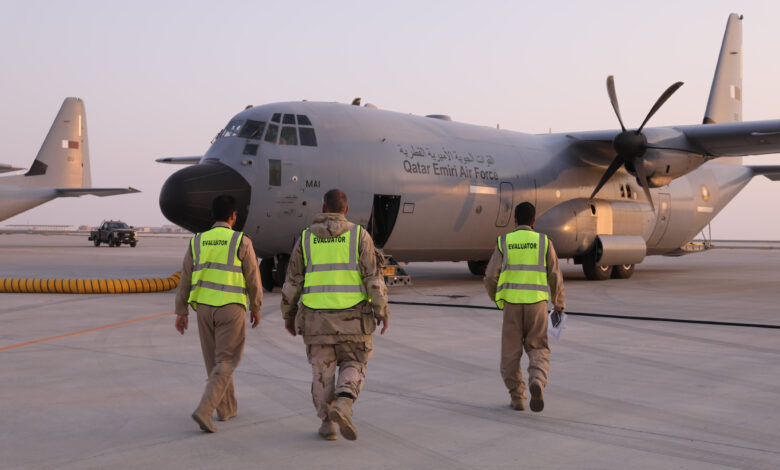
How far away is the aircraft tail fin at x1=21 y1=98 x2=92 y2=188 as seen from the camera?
42000 mm

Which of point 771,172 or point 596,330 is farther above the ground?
point 771,172

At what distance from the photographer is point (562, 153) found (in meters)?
20.4

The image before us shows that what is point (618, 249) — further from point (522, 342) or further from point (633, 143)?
point (522, 342)

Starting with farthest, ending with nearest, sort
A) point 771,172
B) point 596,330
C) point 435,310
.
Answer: point 771,172, point 435,310, point 596,330

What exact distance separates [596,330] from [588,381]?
359cm

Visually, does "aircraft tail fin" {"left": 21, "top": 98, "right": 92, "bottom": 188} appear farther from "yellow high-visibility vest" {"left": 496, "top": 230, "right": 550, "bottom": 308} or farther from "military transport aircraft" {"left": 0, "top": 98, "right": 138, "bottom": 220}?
"yellow high-visibility vest" {"left": 496, "top": 230, "right": 550, "bottom": 308}

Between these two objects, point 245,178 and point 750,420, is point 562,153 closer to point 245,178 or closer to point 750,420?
point 245,178

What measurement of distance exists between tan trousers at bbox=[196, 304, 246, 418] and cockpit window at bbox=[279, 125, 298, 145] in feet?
31.1

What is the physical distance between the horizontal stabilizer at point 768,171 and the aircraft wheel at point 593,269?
353 inches

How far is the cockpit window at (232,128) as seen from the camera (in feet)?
48.6

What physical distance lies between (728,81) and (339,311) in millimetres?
25048

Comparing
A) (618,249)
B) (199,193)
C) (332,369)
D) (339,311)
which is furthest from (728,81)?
(332,369)

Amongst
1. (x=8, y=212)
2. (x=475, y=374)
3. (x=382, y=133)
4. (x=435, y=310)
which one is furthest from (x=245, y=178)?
(x=8, y=212)

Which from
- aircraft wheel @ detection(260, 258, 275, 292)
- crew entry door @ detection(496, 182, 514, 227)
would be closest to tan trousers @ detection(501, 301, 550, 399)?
aircraft wheel @ detection(260, 258, 275, 292)
